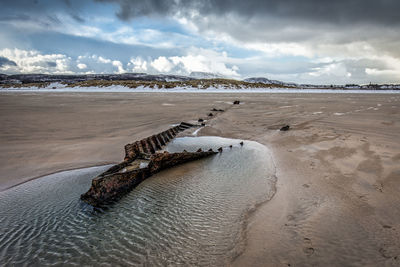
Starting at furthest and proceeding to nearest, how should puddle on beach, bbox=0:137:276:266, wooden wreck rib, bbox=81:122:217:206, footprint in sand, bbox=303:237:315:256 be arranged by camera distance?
1. wooden wreck rib, bbox=81:122:217:206
2. puddle on beach, bbox=0:137:276:266
3. footprint in sand, bbox=303:237:315:256

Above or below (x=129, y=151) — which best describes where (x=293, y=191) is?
below

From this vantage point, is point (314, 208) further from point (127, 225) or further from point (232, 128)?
point (232, 128)

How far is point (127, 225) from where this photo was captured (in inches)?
140

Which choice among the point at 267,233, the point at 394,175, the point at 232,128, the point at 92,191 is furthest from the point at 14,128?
the point at 394,175

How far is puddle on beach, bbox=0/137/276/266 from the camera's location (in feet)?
9.64

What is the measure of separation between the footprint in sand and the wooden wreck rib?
3.49m

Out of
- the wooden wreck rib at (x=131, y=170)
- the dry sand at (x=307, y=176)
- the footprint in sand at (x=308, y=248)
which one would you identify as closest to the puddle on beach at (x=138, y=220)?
the wooden wreck rib at (x=131, y=170)

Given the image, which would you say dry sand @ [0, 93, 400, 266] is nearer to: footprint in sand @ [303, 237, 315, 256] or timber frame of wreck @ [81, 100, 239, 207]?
footprint in sand @ [303, 237, 315, 256]

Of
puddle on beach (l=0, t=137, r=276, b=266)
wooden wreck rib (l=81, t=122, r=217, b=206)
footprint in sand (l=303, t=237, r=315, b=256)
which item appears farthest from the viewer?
wooden wreck rib (l=81, t=122, r=217, b=206)

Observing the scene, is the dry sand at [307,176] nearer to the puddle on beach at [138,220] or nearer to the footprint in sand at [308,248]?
the footprint in sand at [308,248]

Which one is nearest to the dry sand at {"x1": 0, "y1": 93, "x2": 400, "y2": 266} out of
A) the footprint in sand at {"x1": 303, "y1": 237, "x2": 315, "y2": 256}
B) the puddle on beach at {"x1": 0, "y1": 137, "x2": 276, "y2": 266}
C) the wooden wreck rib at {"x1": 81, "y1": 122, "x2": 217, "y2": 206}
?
the footprint in sand at {"x1": 303, "y1": 237, "x2": 315, "y2": 256}

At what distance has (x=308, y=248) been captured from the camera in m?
2.88

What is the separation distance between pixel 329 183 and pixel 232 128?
24.4 feet

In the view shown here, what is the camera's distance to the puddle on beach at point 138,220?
294 cm
